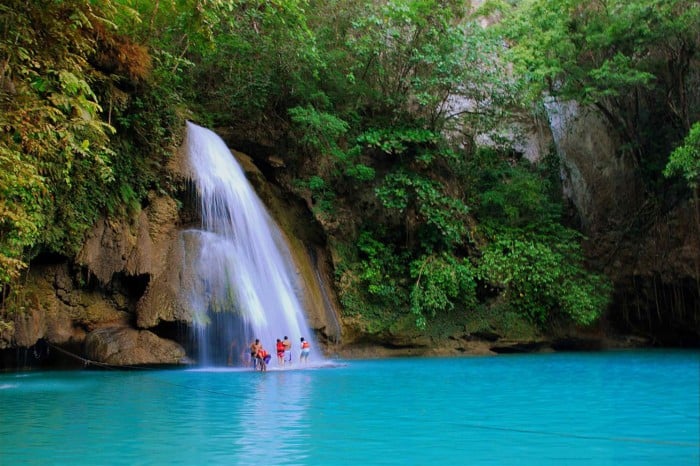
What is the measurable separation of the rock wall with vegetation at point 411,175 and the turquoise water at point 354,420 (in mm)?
4158

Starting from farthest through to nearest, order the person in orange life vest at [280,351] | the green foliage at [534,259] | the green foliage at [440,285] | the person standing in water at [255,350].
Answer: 1. the green foliage at [534,259]
2. the green foliage at [440,285]
3. the person in orange life vest at [280,351]
4. the person standing in water at [255,350]

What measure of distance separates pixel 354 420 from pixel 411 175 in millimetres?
13696

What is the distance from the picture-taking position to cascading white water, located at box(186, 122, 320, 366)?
14.1 meters

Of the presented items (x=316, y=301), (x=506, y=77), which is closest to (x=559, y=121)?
(x=506, y=77)

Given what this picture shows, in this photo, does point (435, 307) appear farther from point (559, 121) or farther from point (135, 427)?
point (135, 427)

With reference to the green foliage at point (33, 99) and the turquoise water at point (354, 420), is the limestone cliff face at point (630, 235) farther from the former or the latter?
the green foliage at point (33, 99)

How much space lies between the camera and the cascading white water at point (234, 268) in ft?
46.2

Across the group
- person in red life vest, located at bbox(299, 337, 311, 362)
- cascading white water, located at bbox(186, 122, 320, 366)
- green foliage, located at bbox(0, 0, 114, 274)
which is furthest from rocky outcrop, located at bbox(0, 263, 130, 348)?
person in red life vest, located at bbox(299, 337, 311, 362)

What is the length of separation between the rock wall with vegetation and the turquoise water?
4.16 m

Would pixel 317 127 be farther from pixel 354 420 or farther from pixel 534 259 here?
pixel 354 420

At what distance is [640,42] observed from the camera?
64.7ft

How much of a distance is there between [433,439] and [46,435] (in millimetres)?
3666

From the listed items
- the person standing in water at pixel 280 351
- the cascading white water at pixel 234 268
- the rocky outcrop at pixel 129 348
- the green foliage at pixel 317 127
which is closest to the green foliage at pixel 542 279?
the green foliage at pixel 317 127

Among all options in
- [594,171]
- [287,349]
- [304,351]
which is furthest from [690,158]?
[287,349]
